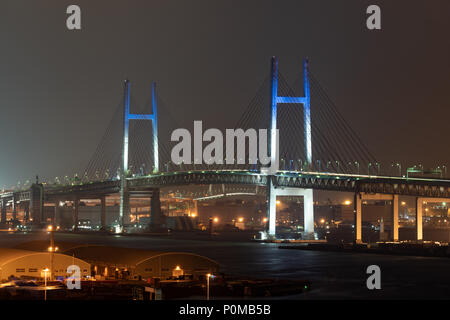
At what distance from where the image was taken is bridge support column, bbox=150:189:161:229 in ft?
377

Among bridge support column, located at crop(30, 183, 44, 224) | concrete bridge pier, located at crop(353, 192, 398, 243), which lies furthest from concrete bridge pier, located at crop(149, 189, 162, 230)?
concrete bridge pier, located at crop(353, 192, 398, 243)

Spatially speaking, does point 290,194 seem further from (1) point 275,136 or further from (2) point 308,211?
(1) point 275,136

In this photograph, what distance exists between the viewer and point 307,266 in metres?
47.9

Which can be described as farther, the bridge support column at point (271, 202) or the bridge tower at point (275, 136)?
the bridge support column at point (271, 202)

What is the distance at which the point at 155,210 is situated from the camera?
120m

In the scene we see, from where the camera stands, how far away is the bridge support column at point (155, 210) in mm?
114938

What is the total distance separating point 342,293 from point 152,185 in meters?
70.3

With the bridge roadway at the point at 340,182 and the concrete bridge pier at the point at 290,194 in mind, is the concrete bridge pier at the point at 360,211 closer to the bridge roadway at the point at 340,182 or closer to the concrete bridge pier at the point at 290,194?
the bridge roadway at the point at 340,182

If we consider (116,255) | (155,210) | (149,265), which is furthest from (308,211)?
(155,210)

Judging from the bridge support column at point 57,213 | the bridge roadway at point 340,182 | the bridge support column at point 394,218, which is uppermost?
the bridge roadway at point 340,182

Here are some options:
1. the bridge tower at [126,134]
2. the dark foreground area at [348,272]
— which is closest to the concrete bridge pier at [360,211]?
the dark foreground area at [348,272]

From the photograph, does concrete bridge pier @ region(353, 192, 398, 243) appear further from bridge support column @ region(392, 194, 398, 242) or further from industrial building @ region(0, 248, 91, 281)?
industrial building @ region(0, 248, 91, 281)
